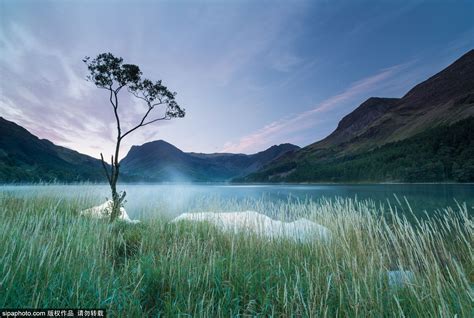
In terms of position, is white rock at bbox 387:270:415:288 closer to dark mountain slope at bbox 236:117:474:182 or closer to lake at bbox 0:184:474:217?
lake at bbox 0:184:474:217

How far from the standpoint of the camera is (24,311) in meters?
2.32

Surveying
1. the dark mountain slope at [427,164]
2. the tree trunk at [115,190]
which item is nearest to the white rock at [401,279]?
the tree trunk at [115,190]

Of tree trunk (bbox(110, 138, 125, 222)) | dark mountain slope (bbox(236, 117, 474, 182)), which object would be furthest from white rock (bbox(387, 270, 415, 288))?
dark mountain slope (bbox(236, 117, 474, 182))

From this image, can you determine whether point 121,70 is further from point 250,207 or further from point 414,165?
point 414,165

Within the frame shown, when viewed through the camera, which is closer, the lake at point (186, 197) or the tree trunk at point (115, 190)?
the tree trunk at point (115, 190)

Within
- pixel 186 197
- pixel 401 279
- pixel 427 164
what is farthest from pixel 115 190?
pixel 427 164

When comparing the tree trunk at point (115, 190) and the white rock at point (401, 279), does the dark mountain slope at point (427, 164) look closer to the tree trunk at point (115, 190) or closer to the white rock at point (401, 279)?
the white rock at point (401, 279)

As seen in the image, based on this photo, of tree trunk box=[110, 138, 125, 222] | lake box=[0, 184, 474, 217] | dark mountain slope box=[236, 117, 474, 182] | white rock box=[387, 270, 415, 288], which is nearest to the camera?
white rock box=[387, 270, 415, 288]

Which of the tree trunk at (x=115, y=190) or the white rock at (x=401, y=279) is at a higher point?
the tree trunk at (x=115, y=190)

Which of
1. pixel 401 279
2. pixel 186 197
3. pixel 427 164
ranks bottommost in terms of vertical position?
pixel 401 279

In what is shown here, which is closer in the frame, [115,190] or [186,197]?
[115,190]

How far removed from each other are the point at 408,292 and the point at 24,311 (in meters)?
4.74

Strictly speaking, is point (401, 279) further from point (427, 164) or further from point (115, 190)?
point (427, 164)

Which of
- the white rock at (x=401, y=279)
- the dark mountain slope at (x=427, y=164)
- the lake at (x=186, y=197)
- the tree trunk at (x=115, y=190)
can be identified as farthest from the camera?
the dark mountain slope at (x=427, y=164)
